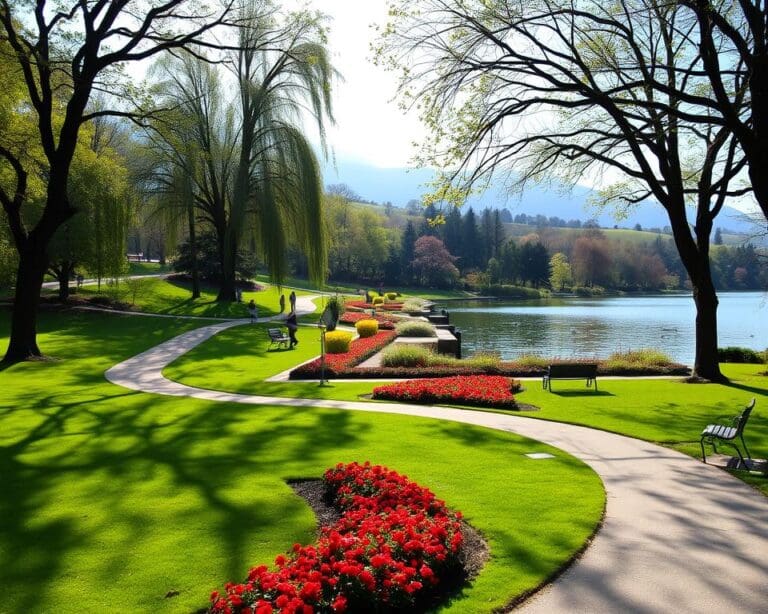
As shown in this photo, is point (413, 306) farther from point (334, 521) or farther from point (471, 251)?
point (471, 251)

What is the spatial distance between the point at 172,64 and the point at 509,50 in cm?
2809

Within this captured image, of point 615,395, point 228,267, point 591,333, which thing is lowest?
point 591,333

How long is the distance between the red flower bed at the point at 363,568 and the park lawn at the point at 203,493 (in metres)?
0.37

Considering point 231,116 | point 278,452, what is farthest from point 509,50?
point 231,116

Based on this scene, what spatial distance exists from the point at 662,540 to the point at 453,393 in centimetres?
804

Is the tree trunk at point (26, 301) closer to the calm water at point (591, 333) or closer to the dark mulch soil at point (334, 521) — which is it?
the dark mulch soil at point (334, 521)

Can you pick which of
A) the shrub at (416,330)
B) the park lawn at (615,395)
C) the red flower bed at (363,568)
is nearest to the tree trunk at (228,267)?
the shrub at (416,330)

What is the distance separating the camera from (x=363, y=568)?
4480mm

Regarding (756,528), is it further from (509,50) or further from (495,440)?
(509,50)

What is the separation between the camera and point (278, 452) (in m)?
8.98

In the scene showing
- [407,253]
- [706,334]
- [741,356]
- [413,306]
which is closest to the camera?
[706,334]

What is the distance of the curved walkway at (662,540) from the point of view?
177 inches

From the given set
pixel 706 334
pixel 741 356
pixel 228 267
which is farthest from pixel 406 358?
pixel 228 267

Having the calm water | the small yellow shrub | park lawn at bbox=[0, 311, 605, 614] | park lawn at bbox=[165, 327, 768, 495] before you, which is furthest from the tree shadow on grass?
the calm water
